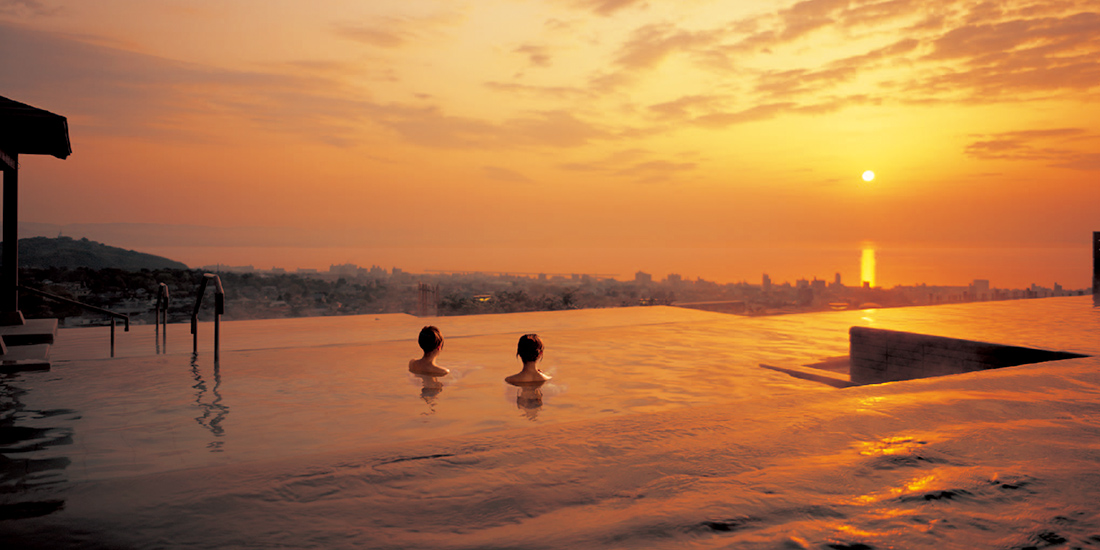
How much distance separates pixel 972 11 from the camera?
1174 centimetres

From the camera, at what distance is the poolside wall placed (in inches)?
215

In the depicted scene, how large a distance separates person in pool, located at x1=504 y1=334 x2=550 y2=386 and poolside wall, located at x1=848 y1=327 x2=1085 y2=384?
12.0 ft

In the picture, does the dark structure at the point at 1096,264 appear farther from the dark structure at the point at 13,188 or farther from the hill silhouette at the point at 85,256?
the hill silhouette at the point at 85,256

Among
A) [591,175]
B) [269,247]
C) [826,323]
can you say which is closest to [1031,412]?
[826,323]

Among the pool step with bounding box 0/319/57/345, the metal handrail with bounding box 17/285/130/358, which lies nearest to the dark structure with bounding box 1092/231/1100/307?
the metal handrail with bounding box 17/285/130/358

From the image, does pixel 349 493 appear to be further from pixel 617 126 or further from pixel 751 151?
pixel 751 151

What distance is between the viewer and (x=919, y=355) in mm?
6301

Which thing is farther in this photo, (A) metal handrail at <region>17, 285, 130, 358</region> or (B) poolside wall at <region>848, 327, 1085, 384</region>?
(A) metal handrail at <region>17, 285, 130, 358</region>

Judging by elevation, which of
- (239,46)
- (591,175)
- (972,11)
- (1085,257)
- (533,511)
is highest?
(972,11)

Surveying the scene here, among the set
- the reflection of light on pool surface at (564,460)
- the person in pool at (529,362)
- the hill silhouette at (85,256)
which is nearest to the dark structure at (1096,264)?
the reflection of light on pool surface at (564,460)

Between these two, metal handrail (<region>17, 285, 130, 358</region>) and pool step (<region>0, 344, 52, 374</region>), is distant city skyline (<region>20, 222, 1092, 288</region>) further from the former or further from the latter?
pool step (<region>0, 344, 52, 374</region>)

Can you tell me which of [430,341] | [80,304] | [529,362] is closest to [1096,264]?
[529,362]

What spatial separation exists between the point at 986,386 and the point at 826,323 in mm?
5519

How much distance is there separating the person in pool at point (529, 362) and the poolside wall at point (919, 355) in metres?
3.64
